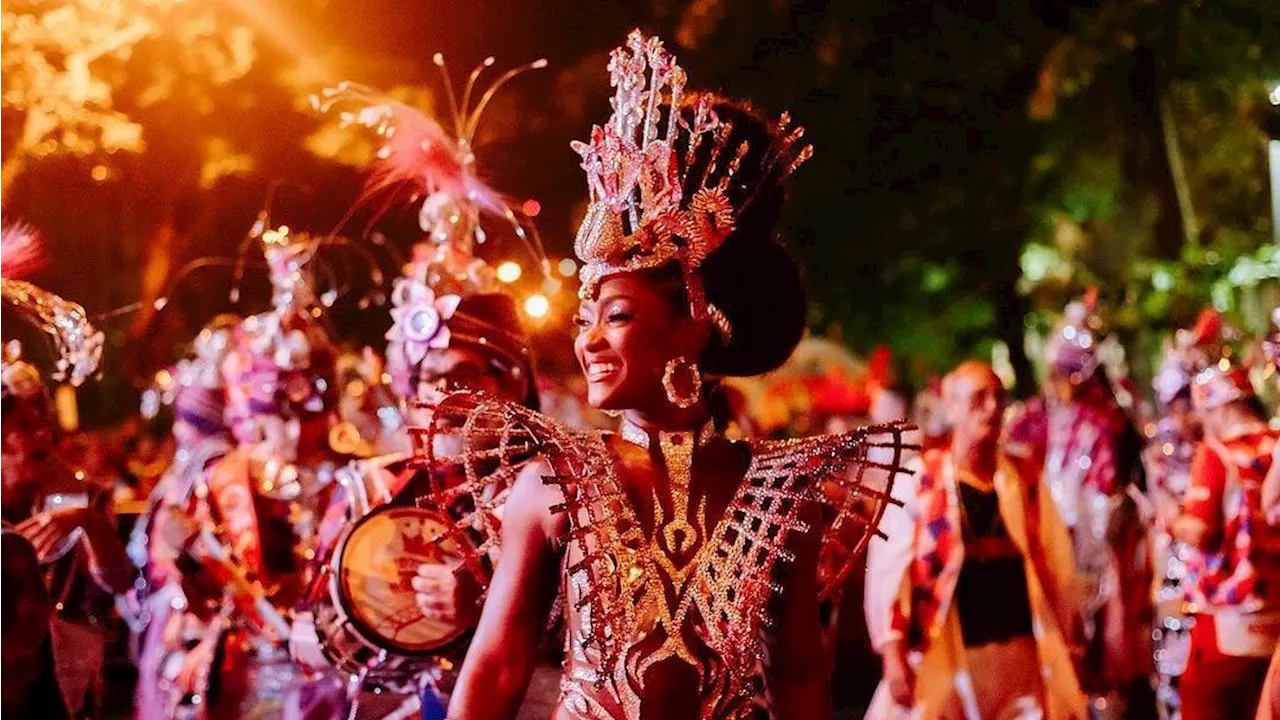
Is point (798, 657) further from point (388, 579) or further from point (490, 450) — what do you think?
point (388, 579)

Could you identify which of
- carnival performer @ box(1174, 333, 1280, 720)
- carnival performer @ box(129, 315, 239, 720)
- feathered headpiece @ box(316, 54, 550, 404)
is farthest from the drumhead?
carnival performer @ box(1174, 333, 1280, 720)

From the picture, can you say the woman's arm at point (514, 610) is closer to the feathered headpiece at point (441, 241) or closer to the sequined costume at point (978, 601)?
the feathered headpiece at point (441, 241)

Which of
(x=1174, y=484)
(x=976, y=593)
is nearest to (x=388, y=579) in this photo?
(x=976, y=593)

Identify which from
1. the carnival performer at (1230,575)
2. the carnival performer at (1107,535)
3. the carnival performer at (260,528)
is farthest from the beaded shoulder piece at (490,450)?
the carnival performer at (1107,535)

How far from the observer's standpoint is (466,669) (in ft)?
12.6

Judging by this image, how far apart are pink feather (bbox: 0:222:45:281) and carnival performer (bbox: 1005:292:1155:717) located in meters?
7.48

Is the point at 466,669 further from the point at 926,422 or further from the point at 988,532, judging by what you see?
the point at 926,422

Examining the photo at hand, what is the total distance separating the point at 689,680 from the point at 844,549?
69cm

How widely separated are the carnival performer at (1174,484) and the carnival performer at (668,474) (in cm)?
537

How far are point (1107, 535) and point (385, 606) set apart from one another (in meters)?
7.89

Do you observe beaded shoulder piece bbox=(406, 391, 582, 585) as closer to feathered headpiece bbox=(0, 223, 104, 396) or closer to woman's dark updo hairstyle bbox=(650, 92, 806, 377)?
woman's dark updo hairstyle bbox=(650, 92, 806, 377)

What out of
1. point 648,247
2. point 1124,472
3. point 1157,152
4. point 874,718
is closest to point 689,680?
point 648,247

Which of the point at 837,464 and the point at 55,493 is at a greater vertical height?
the point at 55,493

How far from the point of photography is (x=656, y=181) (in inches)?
159
